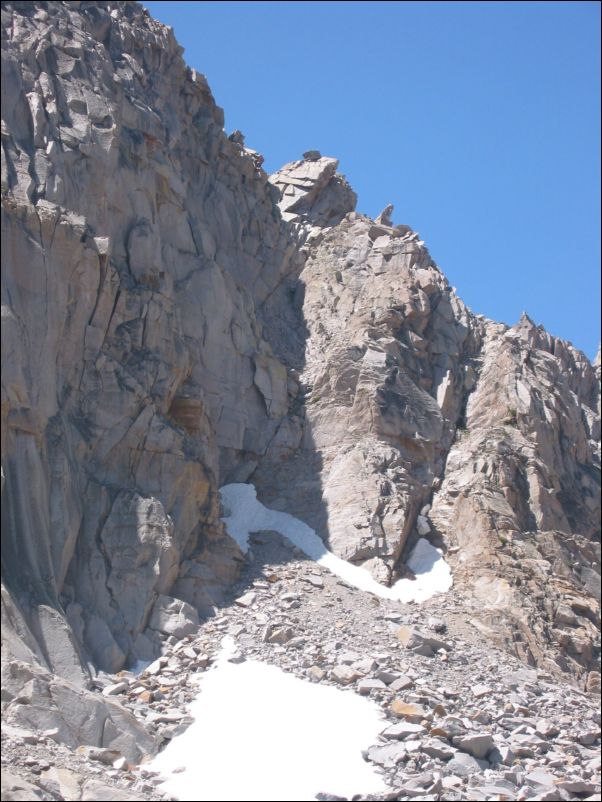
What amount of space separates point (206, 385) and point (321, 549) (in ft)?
23.8

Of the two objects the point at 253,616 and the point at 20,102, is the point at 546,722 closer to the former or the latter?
the point at 253,616

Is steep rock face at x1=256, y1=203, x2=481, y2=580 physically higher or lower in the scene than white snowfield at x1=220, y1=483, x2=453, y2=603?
higher

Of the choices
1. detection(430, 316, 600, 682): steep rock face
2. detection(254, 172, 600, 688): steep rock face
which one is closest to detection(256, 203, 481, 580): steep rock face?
detection(254, 172, 600, 688): steep rock face

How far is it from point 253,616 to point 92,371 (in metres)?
8.73

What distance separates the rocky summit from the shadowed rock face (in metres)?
0.10

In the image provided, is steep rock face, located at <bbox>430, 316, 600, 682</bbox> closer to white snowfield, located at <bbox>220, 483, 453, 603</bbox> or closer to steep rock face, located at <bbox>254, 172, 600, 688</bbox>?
steep rock face, located at <bbox>254, 172, 600, 688</bbox>

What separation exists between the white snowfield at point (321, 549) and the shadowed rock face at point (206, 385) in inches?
23.0

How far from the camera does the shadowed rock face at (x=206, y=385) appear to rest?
33.7m

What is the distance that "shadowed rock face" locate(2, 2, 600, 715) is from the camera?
3372 centimetres

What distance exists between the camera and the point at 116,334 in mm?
38688

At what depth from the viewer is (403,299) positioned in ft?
168

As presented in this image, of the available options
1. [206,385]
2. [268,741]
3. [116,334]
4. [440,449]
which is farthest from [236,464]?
[268,741]

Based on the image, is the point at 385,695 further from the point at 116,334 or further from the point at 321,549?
the point at 116,334

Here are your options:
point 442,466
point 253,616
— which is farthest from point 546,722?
point 442,466
